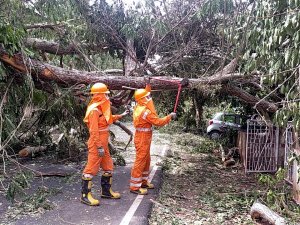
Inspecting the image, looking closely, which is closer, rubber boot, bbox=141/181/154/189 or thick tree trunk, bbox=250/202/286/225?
thick tree trunk, bbox=250/202/286/225

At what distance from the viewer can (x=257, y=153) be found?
1051cm

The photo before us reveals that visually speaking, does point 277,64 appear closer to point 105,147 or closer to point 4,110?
point 105,147

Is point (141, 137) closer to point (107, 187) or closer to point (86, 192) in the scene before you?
point (107, 187)

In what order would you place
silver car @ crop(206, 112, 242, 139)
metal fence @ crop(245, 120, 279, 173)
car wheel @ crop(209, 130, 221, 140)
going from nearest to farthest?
metal fence @ crop(245, 120, 279, 173), silver car @ crop(206, 112, 242, 139), car wheel @ crop(209, 130, 221, 140)

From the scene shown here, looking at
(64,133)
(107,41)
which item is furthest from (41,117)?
(107,41)

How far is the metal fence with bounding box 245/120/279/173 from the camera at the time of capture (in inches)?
414

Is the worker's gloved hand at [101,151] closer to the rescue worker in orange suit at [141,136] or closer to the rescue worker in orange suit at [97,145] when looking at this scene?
the rescue worker in orange suit at [97,145]

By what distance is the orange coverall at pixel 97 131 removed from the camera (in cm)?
645

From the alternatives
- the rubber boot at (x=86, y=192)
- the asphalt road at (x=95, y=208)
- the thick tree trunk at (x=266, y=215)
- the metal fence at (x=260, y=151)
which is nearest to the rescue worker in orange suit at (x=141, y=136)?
the asphalt road at (x=95, y=208)

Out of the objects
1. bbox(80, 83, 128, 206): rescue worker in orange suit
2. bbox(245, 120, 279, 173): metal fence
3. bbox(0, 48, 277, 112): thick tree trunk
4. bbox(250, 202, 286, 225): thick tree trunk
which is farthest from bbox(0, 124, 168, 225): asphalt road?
bbox(245, 120, 279, 173): metal fence

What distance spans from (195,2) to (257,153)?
468cm

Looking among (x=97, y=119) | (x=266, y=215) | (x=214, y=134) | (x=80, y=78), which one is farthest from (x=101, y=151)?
(x=214, y=134)

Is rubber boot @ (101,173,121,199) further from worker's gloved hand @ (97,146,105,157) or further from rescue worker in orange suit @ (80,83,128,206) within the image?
worker's gloved hand @ (97,146,105,157)

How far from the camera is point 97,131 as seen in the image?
6.44 metres
